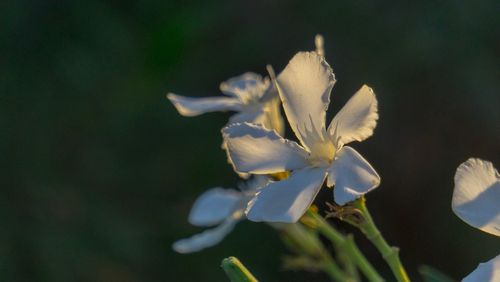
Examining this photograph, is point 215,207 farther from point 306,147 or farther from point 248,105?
point 306,147

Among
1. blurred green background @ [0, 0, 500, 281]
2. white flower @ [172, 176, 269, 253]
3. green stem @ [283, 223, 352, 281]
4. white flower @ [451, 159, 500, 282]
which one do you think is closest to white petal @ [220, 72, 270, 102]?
white flower @ [172, 176, 269, 253]

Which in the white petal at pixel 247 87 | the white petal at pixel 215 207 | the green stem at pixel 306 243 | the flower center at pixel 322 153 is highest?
the white petal at pixel 247 87

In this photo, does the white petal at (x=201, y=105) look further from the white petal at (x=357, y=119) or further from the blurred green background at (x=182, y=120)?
the blurred green background at (x=182, y=120)

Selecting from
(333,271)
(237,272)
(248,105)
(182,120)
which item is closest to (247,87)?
(248,105)

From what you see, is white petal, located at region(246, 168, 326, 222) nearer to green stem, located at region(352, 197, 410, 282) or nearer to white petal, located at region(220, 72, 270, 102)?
green stem, located at region(352, 197, 410, 282)

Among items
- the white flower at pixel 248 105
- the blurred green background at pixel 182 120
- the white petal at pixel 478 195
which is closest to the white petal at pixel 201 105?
the white flower at pixel 248 105
